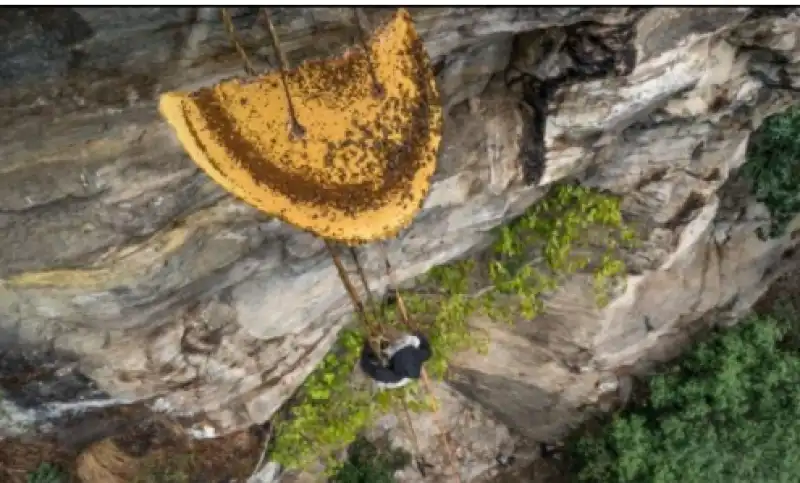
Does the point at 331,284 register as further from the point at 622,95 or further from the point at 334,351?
the point at 622,95

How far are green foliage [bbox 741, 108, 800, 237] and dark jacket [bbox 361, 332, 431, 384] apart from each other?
2994mm

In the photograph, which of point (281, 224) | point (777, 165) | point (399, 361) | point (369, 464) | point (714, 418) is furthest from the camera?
point (369, 464)

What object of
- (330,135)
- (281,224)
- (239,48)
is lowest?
(281,224)

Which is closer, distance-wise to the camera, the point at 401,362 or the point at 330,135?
the point at 330,135

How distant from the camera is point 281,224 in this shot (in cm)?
341

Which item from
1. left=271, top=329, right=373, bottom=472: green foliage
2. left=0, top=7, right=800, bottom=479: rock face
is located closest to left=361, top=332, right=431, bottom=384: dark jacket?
left=0, top=7, right=800, bottom=479: rock face

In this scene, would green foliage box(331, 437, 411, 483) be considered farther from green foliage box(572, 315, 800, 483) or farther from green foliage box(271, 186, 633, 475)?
green foliage box(572, 315, 800, 483)

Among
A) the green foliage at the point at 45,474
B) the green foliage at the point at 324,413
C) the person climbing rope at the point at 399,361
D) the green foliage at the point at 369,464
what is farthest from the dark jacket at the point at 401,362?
the green foliage at the point at 369,464

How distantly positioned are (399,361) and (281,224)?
1.17 metres

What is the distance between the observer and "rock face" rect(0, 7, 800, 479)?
253 cm

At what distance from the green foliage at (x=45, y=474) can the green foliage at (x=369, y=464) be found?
6.22 feet

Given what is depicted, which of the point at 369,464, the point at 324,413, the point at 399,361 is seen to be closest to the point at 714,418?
the point at 369,464

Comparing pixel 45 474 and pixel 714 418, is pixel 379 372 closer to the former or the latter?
pixel 45 474

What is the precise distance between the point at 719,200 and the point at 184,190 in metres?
3.61
